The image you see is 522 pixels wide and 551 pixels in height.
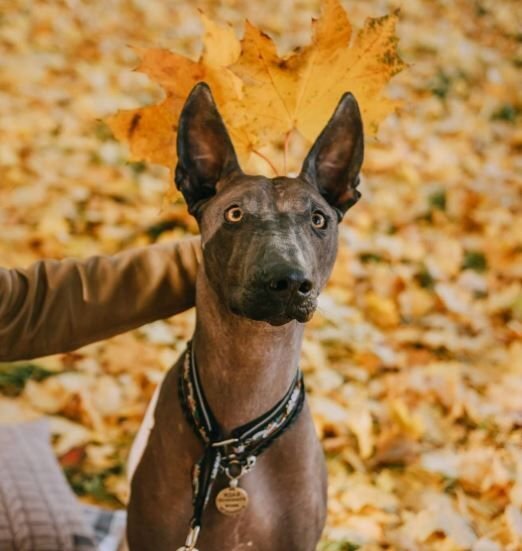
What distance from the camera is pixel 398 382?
2834 mm

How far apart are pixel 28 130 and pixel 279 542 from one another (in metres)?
2.93

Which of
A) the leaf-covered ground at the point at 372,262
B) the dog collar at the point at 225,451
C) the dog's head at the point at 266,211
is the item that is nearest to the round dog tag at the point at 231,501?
the dog collar at the point at 225,451

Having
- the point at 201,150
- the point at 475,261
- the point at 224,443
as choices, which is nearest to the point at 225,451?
the point at 224,443

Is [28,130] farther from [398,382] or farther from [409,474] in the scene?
[409,474]

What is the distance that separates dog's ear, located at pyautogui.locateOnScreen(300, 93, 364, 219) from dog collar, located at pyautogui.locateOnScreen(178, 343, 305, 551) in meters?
0.44

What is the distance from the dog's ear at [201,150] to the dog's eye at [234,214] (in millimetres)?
152

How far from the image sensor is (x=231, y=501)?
1.53m

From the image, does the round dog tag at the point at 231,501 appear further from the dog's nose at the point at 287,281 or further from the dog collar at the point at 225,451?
the dog's nose at the point at 287,281

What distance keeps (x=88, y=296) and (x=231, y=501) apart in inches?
21.9

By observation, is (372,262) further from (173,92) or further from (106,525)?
(173,92)

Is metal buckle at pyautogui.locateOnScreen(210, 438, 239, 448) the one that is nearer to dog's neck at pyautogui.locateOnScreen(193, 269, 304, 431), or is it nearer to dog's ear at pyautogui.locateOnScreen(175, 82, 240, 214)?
dog's neck at pyautogui.locateOnScreen(193, 269, 304, 431)

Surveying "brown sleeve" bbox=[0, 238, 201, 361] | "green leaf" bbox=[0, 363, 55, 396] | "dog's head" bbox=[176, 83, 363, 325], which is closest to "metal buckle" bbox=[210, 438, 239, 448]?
"dog's head" bbox=[176, 83, 363, 325]

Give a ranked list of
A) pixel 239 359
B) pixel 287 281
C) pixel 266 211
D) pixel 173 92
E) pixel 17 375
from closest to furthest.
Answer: pixel 287 281 → pixel 266 211 → pixel 239 359 → pixel 173 92 → pixel 17 375

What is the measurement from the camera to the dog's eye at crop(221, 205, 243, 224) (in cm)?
138
